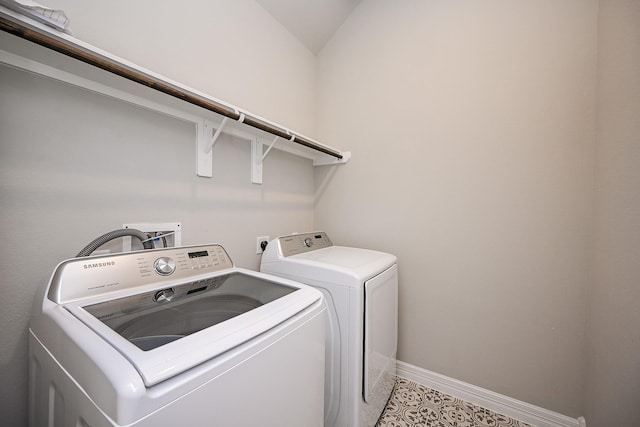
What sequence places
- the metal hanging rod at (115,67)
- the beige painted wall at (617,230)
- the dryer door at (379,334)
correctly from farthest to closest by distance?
the dryer door at (379,334), the beige painted wall at (617,230), the metal hanging rod at (115,67)

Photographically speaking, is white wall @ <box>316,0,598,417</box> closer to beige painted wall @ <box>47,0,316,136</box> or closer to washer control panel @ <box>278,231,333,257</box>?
washer control panel @ <box>278,231,333,257</box>

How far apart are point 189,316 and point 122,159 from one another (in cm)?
→ 76

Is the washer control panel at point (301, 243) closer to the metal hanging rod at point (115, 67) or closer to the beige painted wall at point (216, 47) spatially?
the metal hanging rod at point (115, 67)

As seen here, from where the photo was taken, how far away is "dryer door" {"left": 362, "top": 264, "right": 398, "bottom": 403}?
1.19 metres

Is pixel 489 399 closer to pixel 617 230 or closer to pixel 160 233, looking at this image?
pixel 617 230

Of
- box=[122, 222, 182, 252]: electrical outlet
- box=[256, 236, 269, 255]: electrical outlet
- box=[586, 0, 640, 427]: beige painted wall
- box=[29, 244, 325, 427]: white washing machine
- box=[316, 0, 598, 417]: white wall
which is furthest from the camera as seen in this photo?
box=[256, 236, 269, 255]: electrical outlet

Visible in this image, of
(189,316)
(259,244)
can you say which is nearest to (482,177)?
(259,244)

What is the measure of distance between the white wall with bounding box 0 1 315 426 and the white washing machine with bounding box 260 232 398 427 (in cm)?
48

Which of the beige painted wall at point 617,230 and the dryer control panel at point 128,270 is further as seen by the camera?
the beige painted wall at point 617,230

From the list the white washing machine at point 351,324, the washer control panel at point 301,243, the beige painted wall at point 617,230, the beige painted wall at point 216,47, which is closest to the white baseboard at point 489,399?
the beige painted wall at point 617,230

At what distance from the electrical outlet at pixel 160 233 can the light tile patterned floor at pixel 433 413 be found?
1549 mm

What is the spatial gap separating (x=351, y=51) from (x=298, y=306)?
6.99 feet

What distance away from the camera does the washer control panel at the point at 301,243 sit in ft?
4.75

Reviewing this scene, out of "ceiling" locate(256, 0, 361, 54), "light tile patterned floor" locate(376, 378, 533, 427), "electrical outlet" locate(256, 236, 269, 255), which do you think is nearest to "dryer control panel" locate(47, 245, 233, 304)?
"electrical outlet" locate(256, 236, 269, 255)
